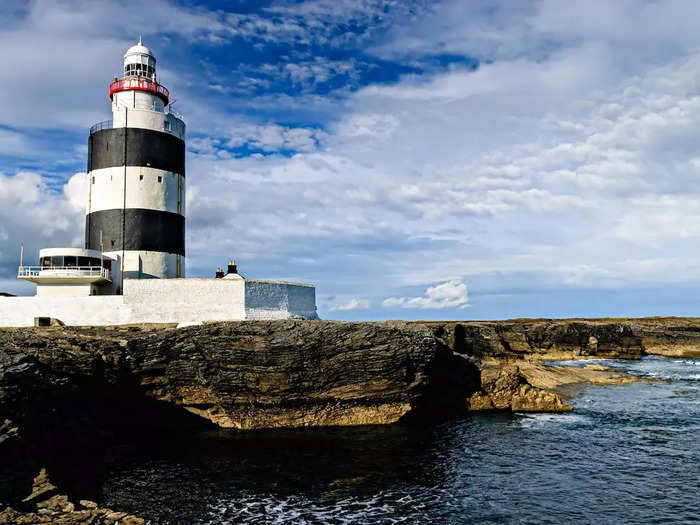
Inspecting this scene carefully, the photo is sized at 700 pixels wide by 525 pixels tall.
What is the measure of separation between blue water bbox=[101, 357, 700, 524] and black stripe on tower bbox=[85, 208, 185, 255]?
16486 mm

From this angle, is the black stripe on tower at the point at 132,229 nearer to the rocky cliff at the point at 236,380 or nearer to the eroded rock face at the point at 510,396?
the rocky cliff at the point at 236,380

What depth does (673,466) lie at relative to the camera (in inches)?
714

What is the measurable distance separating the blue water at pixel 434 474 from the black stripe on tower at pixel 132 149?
67.4 feet

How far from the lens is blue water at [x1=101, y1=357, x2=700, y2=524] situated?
14.4 meters

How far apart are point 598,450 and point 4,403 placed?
2149 centimetres

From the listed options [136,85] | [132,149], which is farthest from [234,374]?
[136,85]

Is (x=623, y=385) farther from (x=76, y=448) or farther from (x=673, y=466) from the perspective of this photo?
(x=76, y=448)

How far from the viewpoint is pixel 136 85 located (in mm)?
35625

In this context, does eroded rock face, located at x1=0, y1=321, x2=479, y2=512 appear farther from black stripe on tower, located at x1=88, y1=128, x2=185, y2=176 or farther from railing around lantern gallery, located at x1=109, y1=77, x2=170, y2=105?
railing around lantern gallery, located at x1=109, y1=77, x2=170, y2=105

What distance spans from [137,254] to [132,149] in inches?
287

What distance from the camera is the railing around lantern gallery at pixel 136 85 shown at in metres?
35.7

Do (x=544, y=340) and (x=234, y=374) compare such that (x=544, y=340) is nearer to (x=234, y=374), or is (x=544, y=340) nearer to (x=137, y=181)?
(x=234, y=374)

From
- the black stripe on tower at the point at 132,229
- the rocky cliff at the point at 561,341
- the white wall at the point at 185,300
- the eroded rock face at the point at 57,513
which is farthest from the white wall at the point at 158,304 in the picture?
the rocky cliff at the point at 561,341

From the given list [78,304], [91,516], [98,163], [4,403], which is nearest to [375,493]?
[91,516]
